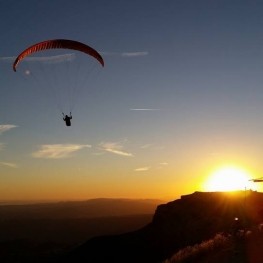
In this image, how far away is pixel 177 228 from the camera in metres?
69.8

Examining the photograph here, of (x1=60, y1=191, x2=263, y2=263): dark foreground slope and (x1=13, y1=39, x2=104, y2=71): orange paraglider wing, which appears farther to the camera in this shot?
(x1=60, y1=191, x2=263, y2=263): dark foreground slope

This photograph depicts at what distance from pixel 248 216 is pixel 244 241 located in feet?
127

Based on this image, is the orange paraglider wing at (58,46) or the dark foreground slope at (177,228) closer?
the orange paraglider wing at (58,46)

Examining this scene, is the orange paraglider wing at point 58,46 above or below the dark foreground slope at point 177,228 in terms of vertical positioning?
above

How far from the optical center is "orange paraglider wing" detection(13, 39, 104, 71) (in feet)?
109

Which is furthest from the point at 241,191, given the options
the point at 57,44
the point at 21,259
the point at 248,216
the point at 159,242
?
the point at 21,259

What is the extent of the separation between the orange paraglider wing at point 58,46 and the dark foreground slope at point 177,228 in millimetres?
31974

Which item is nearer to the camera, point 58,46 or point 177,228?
point 58,46

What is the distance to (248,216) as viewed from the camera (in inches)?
2351

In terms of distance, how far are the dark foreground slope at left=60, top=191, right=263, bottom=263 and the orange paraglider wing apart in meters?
32.0

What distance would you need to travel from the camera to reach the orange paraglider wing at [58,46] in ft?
109

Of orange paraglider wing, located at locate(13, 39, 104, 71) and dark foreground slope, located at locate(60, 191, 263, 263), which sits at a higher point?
orange paraglider wing, located at locate(13, 39, 104, 71)

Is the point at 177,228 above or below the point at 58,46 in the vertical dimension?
below

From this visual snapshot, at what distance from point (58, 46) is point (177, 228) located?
44.0 m
